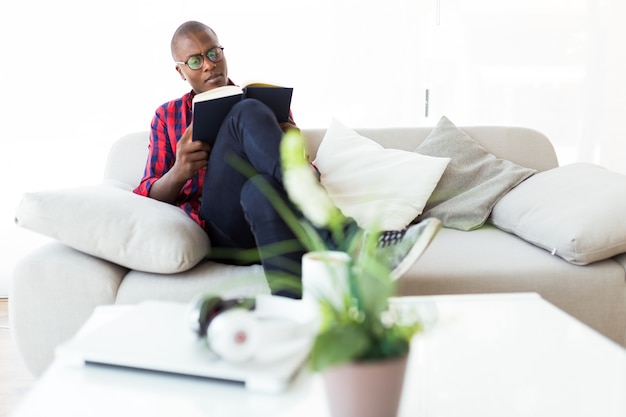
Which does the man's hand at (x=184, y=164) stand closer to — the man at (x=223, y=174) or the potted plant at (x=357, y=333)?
the man at (x=223, y=174)

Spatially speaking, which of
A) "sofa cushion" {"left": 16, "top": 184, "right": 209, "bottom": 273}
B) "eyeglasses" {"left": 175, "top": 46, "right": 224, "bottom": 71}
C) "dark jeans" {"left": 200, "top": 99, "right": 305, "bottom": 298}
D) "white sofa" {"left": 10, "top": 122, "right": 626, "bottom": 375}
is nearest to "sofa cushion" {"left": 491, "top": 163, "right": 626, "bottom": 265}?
"white sofa" {"left": 10, "top": 122, "right": 626, "bottom": 375}

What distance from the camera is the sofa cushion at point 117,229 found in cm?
184

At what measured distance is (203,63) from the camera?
2.36 meters

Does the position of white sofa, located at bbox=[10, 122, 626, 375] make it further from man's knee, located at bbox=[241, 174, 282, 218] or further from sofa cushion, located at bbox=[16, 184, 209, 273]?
man's knee, located at bbox=[241, 174, 282, 218]

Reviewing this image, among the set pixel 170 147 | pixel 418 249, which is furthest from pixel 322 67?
pixel 418 249

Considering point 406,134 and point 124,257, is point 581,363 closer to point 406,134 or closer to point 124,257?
point 124,257

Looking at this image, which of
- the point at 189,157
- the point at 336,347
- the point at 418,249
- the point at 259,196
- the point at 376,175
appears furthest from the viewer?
the point at 376,175

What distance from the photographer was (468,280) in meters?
1.87

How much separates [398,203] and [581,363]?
1.18 m

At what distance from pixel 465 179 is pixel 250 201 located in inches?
37.9

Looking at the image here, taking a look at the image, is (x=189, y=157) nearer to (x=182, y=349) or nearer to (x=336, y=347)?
(x=182, y=349)

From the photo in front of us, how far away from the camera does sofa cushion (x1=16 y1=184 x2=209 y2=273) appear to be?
1844mm

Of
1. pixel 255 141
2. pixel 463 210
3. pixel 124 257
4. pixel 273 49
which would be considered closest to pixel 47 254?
pixel 124 257

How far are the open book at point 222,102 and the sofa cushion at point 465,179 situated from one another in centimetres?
60
